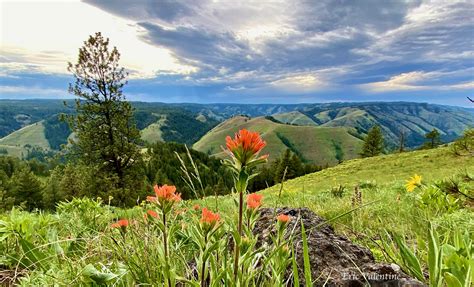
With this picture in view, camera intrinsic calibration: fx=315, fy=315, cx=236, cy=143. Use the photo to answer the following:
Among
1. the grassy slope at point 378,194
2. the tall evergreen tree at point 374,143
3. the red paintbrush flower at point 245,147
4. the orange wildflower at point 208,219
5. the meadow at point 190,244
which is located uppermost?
the red paintbrush flower at point 245,147

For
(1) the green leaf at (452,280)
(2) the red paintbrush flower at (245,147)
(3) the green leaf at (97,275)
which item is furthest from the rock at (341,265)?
(3) the green leaf at (97,275)

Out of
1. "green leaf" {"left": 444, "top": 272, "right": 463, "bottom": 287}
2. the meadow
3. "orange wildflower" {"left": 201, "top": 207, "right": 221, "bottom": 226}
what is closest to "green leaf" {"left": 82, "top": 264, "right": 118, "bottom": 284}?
the meadow

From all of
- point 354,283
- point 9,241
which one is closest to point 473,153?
point 354,283

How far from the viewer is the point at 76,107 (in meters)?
29.2

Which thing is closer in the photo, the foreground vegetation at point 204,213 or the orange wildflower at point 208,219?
the orange wildflower at point 208,219

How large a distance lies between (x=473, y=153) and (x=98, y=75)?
3122 centimetres

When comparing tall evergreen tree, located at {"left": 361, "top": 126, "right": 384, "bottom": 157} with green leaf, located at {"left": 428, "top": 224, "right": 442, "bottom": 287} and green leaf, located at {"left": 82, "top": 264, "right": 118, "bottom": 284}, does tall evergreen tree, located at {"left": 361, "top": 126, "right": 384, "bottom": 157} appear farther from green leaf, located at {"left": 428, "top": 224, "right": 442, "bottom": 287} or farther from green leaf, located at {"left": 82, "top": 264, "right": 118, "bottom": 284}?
green leaf, located at {"left": 82, "top": 264, "right": 118, "bottom": 284}

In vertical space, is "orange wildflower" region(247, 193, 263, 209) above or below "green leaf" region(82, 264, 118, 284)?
above

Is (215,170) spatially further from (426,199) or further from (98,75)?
(426,199)

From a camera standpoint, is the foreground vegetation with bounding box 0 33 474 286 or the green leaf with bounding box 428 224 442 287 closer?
the foreground vegetation with bounding box 0 33 474 286

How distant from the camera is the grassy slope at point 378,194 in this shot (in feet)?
13.3

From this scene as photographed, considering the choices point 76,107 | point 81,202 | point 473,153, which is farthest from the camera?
point 76,107

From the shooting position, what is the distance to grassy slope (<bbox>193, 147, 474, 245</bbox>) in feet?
13.3

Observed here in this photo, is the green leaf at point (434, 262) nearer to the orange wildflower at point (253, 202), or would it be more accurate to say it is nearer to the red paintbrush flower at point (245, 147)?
the orange wildflower at point (253, 202)
